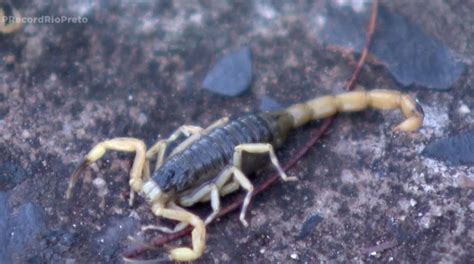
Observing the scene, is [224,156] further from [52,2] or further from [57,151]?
[52,2]

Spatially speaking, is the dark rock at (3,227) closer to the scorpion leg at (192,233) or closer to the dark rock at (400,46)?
the scorpion leg at (192,233)

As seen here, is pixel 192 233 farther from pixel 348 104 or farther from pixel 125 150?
pixel 348 104

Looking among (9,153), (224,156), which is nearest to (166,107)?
(224,156)

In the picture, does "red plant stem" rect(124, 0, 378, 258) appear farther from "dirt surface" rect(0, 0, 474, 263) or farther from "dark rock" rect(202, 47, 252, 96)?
"dark rock" rect(202, 47, 252, 96)

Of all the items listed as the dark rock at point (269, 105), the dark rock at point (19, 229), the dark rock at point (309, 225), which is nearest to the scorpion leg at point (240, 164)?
the dark rock at point (309, 225)

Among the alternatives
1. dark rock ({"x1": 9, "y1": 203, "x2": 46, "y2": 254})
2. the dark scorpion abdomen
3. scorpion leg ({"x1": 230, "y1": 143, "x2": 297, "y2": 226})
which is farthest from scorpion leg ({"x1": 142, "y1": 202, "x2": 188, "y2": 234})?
dark rock ({"x1": 9, "y1": 203, "x2": 46, "y2": 254})

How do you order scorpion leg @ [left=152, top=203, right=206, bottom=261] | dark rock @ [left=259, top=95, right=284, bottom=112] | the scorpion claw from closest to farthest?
scorpion leg @ [left=152, top=203, right=206, bottom=261] < the scorpion claw < dark rock @ [left=259, top=95, right=284, bottom=112]

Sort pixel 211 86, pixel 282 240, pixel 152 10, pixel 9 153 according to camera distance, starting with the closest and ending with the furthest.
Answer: pixel 282 240 < pixel 9 153 < pixel 211 86 < pixel 152 10
